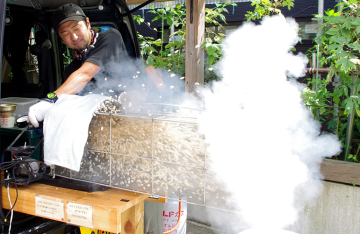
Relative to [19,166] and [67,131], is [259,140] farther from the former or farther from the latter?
[19,166]

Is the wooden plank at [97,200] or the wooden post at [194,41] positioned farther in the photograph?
the wooden post at [194,41]

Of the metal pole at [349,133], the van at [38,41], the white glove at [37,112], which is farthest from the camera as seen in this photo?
the van at [38,41]

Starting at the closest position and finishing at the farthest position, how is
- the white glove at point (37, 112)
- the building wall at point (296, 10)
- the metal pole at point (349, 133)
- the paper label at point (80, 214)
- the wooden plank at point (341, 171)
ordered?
the paper label at point (80, 214), the white glove at point (37, 112), the wooden plank at point (341, 171), the metal pole at point (349, 133), the building wall at point (296, 10)

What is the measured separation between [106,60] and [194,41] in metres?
1.43

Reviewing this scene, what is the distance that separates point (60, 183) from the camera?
1.61 metres

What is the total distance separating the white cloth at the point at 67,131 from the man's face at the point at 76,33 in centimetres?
84

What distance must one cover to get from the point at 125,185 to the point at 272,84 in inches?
45.8

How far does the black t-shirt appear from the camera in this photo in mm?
2012

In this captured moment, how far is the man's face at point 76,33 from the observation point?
2.06 meters

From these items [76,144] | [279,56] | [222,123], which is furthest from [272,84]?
[76,144]

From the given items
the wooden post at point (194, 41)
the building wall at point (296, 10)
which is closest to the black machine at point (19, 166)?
the wooden post at point (194, 41)

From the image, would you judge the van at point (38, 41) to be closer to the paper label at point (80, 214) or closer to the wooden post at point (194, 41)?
the wooden post at point (194, 41)

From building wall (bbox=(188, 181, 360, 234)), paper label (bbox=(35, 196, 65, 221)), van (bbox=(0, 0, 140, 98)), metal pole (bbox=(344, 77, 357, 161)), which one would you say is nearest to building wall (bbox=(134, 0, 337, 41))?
van (bbox=(0, 0, 140, 98))

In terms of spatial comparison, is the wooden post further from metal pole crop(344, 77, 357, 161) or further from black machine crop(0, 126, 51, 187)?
black machine crop(0, 126, 51, 187)
